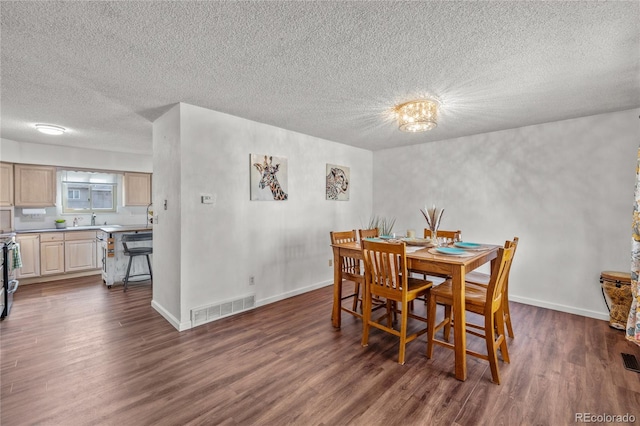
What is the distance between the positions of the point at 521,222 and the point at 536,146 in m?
1.00

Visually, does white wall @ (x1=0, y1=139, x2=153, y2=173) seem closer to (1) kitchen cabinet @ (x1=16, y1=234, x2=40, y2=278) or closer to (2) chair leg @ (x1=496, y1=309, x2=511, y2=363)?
(1) kitchen cabinet @ (x1=16, y1=234, x2=40, y2=278)

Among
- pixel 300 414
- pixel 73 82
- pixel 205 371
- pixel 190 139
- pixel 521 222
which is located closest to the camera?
pixel 300 414

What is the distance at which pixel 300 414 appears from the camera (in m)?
1.73

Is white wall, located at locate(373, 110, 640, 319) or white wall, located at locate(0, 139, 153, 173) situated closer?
white wall, located at locate(373, 110, 640, 319)

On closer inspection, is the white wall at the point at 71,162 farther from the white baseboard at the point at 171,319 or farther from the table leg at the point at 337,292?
the table leg at the point at 337,292

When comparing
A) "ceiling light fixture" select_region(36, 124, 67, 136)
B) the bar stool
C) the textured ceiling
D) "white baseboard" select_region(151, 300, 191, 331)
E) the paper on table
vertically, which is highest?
the textured ceiling

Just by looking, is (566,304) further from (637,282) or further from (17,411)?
(17,411)

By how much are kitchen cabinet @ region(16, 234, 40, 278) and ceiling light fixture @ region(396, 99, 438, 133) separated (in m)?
5.91

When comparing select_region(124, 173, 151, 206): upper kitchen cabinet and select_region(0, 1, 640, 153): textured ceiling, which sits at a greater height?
Result: select_region(0, 1, 640, 153): textured ceiling

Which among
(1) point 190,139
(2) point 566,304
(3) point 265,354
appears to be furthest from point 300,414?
(2) point 566,304

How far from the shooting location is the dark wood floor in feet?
5.67

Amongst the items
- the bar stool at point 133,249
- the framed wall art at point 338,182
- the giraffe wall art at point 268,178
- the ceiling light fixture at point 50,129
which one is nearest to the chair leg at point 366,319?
the giraffe wall art at point 268,178

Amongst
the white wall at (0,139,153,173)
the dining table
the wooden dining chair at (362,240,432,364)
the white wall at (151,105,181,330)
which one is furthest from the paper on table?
the white wall at (0,139,153,173)

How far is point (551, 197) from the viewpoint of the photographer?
3.49 m
